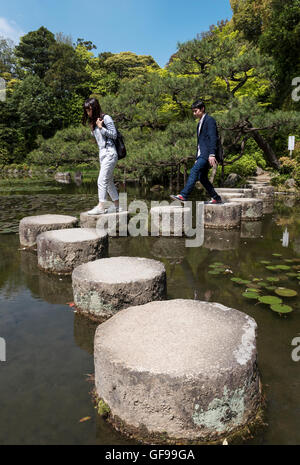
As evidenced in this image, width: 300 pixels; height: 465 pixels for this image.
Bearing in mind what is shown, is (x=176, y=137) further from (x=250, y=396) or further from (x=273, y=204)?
(x=250, y=396)

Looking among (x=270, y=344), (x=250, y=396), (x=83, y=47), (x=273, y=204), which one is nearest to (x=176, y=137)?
(x=273, y=204)

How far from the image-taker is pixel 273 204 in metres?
9.20

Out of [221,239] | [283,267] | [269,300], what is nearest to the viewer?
[269,300]

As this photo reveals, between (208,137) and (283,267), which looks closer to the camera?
(283,267)

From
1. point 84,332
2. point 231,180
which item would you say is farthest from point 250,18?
point 84,332

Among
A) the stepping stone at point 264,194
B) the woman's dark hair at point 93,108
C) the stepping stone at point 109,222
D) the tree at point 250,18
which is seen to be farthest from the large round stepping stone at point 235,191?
the tree at point 250,18

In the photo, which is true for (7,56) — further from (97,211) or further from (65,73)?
(97,211)

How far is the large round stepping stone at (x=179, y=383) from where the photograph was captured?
1430 millimetres

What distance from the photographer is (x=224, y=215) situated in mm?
5879

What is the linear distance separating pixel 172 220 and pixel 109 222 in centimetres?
104

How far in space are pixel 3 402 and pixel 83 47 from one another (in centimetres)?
4216

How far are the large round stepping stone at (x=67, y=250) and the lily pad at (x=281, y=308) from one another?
1.91 metres

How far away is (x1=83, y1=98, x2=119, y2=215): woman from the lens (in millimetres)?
4598

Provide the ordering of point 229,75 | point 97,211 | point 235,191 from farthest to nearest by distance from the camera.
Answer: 1. point 229,75
2. point 235,191
3. point 97,211
